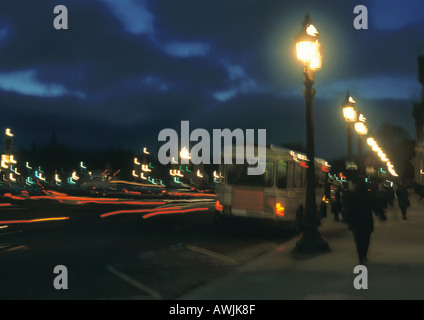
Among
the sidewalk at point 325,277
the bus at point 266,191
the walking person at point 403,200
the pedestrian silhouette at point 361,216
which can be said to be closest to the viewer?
the sidewalk at point 325,277

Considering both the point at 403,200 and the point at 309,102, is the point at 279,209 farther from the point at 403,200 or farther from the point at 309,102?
the point at 403,200

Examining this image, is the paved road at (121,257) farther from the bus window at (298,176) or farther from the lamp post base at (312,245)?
the bus window at (298,176)

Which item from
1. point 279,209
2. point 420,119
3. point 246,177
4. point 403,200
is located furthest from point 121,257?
point 420,119

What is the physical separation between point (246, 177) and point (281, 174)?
1.27m

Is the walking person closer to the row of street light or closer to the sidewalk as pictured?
the sidewalk

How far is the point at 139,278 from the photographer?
9.90 meters

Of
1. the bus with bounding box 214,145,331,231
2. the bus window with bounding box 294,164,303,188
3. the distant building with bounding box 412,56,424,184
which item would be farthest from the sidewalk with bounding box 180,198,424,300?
the distant building with bounding box 412,56,424,184

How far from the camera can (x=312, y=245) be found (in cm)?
1360

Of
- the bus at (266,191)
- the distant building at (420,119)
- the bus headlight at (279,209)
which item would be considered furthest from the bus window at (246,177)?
the distant building at (420,119)

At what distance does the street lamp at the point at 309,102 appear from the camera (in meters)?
13.6

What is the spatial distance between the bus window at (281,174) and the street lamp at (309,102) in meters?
5.18
